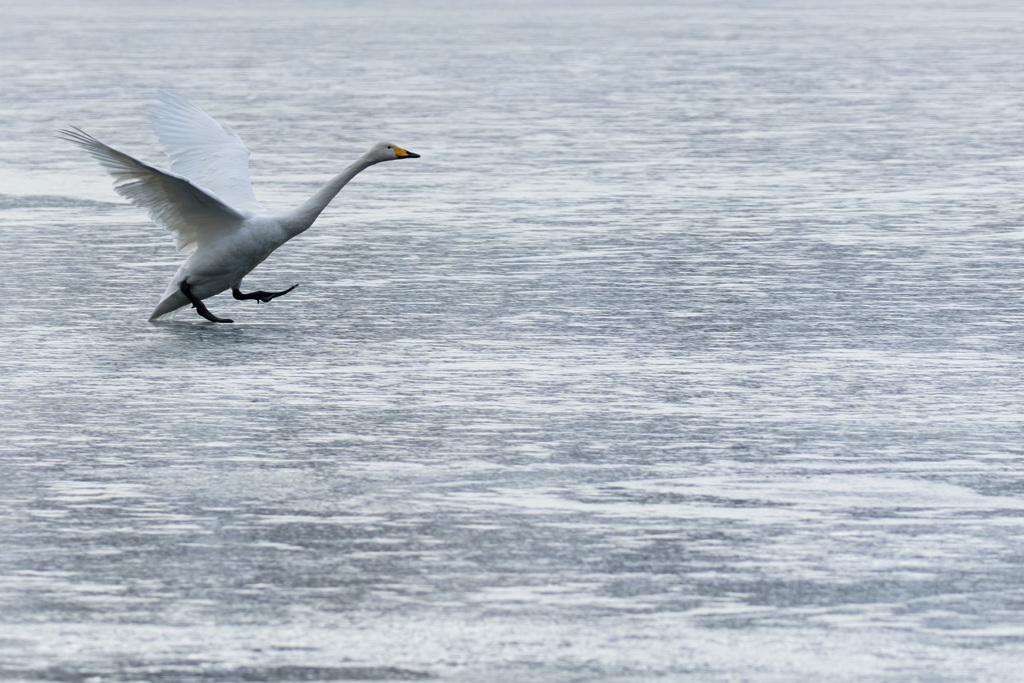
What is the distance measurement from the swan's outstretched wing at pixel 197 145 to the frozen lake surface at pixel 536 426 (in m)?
0.72

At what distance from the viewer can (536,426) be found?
7.77 metres

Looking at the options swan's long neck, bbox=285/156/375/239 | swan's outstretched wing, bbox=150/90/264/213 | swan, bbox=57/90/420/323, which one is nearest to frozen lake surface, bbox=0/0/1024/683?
swan, bbox=57/90/420/323

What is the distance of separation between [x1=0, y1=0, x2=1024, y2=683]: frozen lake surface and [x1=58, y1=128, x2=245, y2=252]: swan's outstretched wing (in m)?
0.51

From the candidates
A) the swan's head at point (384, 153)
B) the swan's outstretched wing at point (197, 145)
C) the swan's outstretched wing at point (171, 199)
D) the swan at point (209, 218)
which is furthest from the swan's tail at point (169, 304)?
the swan's head at point (384, 153)

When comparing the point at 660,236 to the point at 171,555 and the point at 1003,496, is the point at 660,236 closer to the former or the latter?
the point at 1003,496

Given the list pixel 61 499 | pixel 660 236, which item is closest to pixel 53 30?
pixel 660 236

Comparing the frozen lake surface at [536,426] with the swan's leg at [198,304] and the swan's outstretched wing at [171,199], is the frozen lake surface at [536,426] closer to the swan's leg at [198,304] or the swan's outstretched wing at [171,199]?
the swan's leg at [198,304]

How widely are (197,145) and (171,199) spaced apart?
1279 mm

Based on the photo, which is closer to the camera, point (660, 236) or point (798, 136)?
point (660, 236)

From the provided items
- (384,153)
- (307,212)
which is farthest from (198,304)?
(384,153)

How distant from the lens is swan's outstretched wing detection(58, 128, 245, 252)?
977cm

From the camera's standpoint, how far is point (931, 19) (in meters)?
54.0

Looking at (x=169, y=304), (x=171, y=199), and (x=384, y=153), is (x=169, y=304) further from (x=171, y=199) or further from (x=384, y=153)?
(x=384, y=153)

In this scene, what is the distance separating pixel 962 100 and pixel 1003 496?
1945 centimetres
